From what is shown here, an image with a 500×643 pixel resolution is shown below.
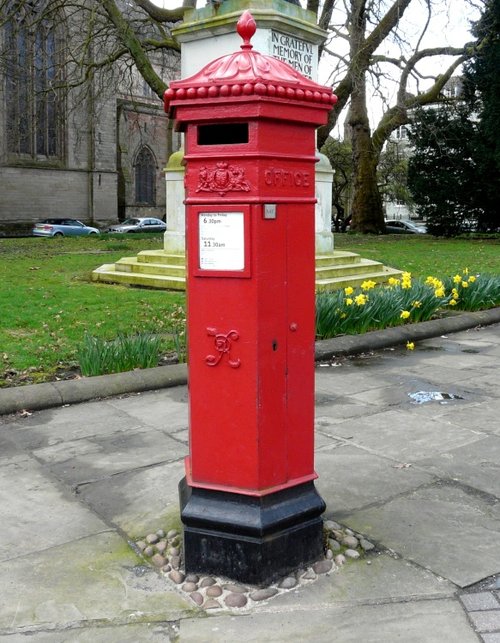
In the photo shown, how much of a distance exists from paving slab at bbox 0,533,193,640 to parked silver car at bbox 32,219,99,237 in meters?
37.3

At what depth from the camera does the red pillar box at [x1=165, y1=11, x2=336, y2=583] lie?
9.82ft

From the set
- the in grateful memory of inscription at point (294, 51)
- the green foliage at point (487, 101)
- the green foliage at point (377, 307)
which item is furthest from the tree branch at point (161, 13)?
the green foliage at point (377, 307)

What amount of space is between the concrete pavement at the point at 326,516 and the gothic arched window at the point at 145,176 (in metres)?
47.5

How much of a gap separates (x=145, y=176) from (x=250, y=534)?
51639 millimetres

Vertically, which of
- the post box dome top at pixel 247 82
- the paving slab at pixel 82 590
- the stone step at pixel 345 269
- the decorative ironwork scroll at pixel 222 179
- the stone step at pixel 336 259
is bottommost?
the paving slab at pixel 82 590

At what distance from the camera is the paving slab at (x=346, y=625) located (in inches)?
105

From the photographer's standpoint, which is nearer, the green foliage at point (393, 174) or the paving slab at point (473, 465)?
the paving slab at point (473, 465)

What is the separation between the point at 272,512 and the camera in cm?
315

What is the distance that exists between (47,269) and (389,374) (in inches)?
371

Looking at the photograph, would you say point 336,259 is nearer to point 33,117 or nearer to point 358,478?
point 358,478

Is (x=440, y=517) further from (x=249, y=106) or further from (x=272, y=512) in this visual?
(x=249, y=106)

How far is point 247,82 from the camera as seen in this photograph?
9.50 feet

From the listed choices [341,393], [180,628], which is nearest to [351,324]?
[341,393]

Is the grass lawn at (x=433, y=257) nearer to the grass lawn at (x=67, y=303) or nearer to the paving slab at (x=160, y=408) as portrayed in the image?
the grass lawn at (x=67, y=303)
